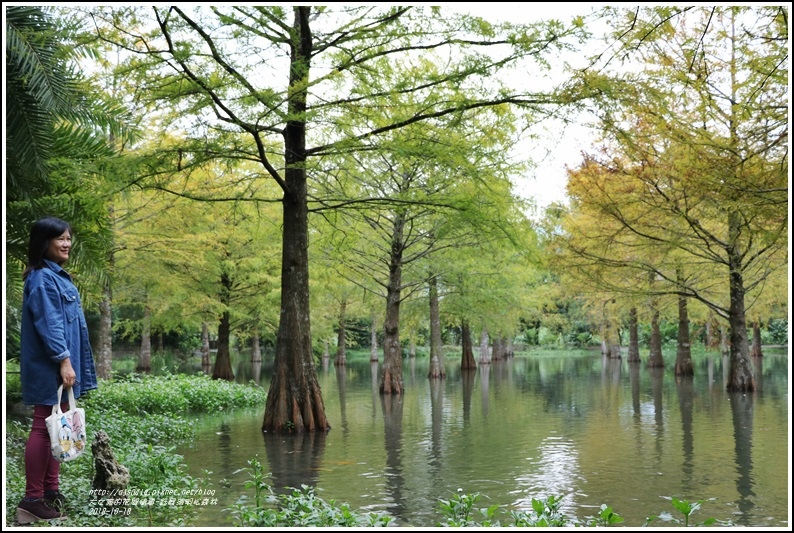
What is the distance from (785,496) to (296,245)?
849cm

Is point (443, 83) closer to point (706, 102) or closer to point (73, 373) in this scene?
point (706, 102)

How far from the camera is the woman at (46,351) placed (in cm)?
502

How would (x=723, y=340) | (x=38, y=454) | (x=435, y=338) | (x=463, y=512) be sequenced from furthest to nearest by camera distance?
1. (x=723, y=340)
2. (x=435, y=338)
3. (x=463, y=512)
4. (x=38, y=454)

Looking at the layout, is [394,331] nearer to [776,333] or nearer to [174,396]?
[174,396]

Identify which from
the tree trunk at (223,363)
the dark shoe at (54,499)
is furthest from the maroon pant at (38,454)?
the tree trunk at (223,363)

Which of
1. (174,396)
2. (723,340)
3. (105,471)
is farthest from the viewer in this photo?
(723,340)

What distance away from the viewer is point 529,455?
A: 35.9 feet

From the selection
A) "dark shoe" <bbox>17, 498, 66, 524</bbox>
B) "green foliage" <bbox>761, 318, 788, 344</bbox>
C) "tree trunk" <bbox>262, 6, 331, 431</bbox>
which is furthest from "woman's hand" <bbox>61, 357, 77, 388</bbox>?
"green foliage" <bbox>761, 318, 788, 344</bbox>

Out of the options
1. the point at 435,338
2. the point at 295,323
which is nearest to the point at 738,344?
the point at 435,338

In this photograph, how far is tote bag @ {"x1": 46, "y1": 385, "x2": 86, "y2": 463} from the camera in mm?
4906

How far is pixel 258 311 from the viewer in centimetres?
2891

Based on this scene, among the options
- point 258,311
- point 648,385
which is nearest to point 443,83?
point 648,385

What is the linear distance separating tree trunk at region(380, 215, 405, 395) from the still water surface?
3.04 metres

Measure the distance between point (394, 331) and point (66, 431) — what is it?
65.1 ft
